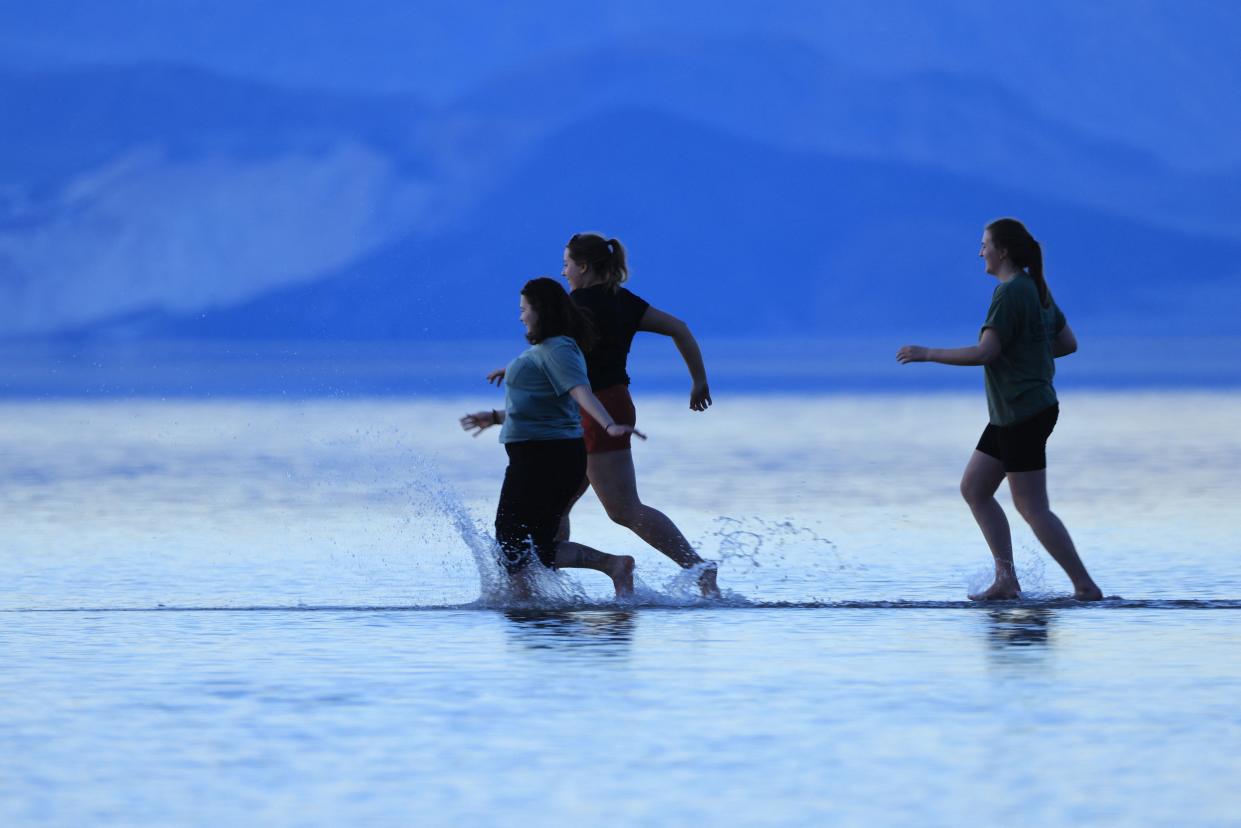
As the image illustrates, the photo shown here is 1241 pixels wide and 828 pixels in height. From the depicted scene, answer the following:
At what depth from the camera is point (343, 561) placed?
11680 mm

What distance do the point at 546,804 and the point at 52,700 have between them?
213 centimetres

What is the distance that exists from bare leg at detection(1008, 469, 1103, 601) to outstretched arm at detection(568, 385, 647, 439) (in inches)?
61.7

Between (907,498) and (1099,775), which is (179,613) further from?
(907,498)

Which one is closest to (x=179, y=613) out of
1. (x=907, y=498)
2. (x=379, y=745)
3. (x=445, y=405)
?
(x=379, y=745)

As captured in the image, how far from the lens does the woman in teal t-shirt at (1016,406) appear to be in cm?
976

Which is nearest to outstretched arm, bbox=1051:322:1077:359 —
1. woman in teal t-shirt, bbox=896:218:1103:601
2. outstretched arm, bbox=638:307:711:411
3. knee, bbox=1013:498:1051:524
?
woman in teal t-shirt, bbox=896:218:1103:601

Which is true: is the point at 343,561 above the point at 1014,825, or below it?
above

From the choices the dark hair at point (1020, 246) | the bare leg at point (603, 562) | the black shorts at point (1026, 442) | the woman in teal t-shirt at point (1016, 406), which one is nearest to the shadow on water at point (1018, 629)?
the woman in teal t-shirt at point (1016, 406)

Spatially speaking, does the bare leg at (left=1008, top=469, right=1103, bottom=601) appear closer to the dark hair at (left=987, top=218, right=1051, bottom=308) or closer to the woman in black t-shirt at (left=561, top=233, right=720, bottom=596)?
the dark hair at (left=987, top=218, right=1051, bottom=308)

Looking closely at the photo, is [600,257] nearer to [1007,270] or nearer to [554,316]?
[554,316]

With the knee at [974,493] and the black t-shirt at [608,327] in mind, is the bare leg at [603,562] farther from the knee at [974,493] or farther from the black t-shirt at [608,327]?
the knee at [974,493]

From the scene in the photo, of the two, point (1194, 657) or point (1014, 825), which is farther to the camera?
point (1194, 657)

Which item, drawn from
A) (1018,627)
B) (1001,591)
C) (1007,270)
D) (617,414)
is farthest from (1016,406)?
(617,414)

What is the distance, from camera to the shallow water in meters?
5.72
